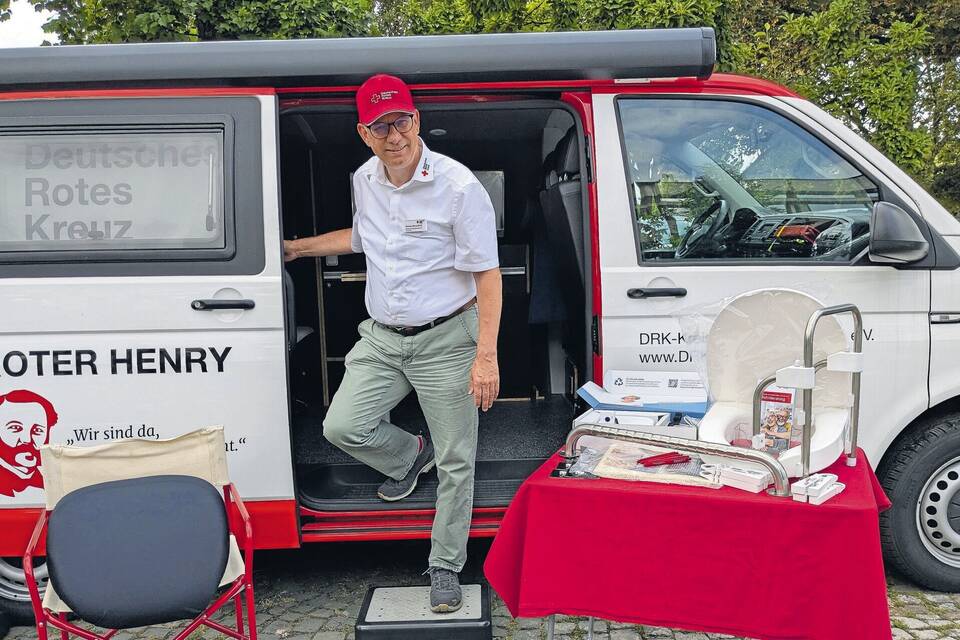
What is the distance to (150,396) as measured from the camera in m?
2.94

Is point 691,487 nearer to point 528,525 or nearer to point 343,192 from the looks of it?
point 528,525

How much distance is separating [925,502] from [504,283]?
9.07 ft

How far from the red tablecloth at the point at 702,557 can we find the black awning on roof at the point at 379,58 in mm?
1592

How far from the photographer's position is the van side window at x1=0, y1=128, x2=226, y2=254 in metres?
2.95

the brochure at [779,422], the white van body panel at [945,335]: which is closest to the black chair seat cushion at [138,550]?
the brochure at [779,422]

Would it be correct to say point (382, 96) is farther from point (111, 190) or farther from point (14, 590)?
point (14, 590)

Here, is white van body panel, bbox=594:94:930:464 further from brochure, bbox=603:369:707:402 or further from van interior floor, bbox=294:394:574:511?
van interior floor, bbox=294:394:574:511

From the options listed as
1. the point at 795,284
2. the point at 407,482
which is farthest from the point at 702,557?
the point at 407,482

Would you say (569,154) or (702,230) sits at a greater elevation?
(569,154)

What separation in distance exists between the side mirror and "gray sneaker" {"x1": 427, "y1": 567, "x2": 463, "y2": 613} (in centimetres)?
199

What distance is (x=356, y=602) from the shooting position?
332 centimetres

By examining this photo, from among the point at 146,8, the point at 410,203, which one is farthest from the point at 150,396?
the point at 146,8

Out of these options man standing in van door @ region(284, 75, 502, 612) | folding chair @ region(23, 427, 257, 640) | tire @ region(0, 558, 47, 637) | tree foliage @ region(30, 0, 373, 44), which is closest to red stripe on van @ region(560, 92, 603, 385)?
man standing in van door @ region(284, 75, 502, 612)

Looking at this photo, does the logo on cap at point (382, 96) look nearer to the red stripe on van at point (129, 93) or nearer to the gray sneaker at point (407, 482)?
the red stripe on van at point (129, 93)
